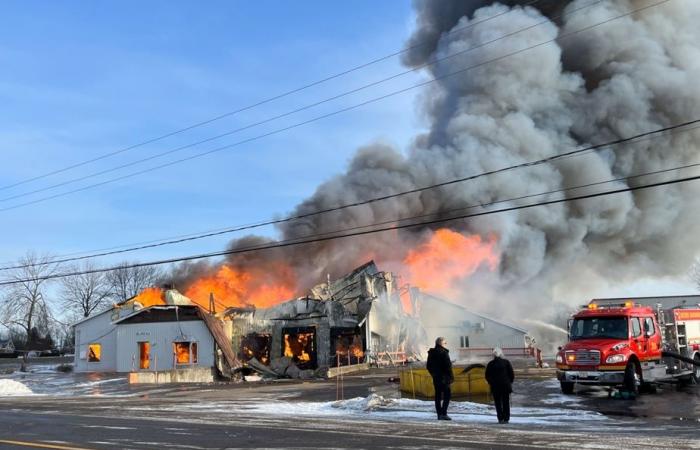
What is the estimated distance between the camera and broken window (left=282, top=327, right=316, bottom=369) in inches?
1308

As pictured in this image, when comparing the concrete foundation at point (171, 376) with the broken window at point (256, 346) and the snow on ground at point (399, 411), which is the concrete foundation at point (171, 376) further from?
the snow on ground at point (399, 411)

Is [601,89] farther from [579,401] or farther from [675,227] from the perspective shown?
[579,401]

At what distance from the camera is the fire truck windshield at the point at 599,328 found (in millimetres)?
16152

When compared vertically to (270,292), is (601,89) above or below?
above

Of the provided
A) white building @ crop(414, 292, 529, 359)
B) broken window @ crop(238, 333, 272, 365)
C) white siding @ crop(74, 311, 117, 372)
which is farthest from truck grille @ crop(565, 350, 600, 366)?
white siding @ crop(74, 311, 117, 372)

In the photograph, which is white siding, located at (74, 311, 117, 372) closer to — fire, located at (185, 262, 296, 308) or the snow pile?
fire, located at (185, 262, 296, 308)

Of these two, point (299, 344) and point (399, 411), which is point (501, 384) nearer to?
point (399, 411)

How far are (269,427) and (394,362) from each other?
24.8 meters

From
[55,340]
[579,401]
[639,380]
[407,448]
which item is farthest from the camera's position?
[55,340]

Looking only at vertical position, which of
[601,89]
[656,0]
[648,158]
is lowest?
[648,158]

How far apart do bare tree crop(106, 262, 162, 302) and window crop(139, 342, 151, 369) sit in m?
44.3

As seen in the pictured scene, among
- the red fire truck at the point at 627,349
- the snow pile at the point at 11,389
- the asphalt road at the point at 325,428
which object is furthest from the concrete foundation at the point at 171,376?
the red fire truck at the point at 627,349

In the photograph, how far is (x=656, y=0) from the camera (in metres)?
48.2

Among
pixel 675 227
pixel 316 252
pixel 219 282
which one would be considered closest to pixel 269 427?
pixel 219 282
